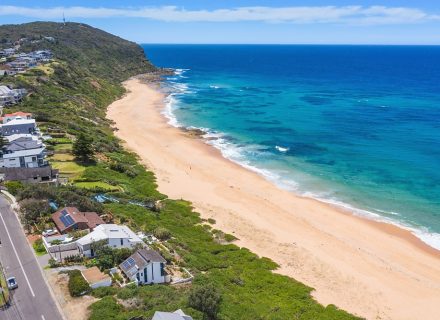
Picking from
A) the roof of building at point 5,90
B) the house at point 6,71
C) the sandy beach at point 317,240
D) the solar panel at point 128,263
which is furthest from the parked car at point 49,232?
the house at point 6,71

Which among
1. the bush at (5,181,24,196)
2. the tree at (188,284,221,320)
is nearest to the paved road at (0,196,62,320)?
the bush at (5,181,24,196)

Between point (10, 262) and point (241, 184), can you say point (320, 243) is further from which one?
point (10, 262)

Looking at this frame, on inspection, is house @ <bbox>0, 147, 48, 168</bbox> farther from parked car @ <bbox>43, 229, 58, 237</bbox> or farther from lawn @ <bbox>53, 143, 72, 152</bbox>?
parked car @ <bbox>43, 229, 58, 237</bbox>

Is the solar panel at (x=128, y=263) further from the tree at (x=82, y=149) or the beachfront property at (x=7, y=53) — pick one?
the beachfront property at (x=7, y=53)

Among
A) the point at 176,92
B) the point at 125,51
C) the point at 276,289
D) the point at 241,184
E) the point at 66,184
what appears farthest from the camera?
the point at 125,51

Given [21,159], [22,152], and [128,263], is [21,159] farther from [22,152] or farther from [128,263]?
[128,263]

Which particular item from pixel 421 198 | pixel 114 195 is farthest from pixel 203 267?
pixel 421 198
